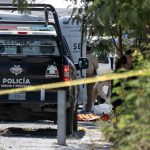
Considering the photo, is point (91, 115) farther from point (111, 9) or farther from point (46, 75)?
point (111, 9)

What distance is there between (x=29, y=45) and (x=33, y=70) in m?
0.72

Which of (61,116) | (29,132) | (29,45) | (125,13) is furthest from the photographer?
(29,132)

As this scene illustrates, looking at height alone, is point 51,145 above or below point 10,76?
below

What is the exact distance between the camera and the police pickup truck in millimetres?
12188

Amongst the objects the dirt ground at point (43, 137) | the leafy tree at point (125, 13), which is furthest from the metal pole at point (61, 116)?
the leafy tree at point (125, 13)

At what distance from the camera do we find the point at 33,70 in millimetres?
12234

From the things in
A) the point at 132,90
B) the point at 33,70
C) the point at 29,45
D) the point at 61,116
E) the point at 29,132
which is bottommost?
the point at 29,132

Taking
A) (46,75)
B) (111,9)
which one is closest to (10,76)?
(46,75)

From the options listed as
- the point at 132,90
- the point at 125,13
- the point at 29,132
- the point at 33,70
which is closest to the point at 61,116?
the point at 33,70

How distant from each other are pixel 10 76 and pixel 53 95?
34.1 inches

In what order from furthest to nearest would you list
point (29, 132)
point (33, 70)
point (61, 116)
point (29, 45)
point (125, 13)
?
point (29, 132)
point (29, 45)
point (33, 70)
point (61, 116)
point (125, 13)

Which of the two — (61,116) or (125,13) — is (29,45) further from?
(125,13)

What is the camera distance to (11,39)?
12867 millimetres

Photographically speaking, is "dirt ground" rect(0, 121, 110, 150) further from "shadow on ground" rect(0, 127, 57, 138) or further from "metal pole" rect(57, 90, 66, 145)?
"metal pole" rect(57, 90, 66, 145)
